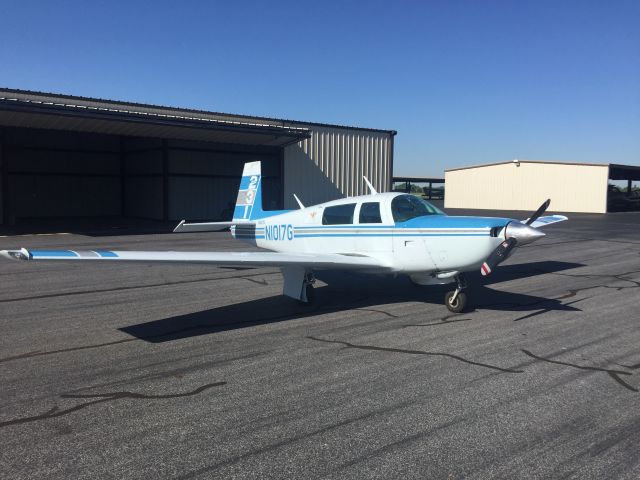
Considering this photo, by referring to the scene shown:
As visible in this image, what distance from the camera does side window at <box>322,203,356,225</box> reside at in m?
9.69

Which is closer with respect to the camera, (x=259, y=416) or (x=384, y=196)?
(x=259, y=416)

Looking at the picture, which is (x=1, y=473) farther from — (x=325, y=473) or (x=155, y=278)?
(x=155, y=278)

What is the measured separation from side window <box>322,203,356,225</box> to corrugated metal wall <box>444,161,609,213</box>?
42719 millimetres

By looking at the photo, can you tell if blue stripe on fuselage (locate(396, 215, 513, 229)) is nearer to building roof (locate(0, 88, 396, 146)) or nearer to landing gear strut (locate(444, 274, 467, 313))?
landing gear strut (locate(444, 274, 467, 313))

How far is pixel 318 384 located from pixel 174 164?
30077 millimetres

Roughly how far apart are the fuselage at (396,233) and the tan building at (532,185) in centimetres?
4263

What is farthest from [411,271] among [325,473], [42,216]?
[42,216]

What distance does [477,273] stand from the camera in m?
13.0

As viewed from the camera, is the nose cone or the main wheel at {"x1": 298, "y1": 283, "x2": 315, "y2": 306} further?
the main wheel at {"x1": 298, "y1": 283, "x2": 315, "y2": 306}

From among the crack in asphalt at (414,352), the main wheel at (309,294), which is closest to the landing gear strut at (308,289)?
the main wheel at (309,294)

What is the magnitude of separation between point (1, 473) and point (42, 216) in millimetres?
37253

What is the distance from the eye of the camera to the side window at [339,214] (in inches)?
381

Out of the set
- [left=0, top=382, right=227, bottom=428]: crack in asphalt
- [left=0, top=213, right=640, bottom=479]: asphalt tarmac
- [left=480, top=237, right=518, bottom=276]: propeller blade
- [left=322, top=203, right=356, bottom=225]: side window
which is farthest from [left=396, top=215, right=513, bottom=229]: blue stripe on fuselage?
[left=0, top=382, right=227, bottom=428]: crack in asphalt

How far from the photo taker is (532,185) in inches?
1975
